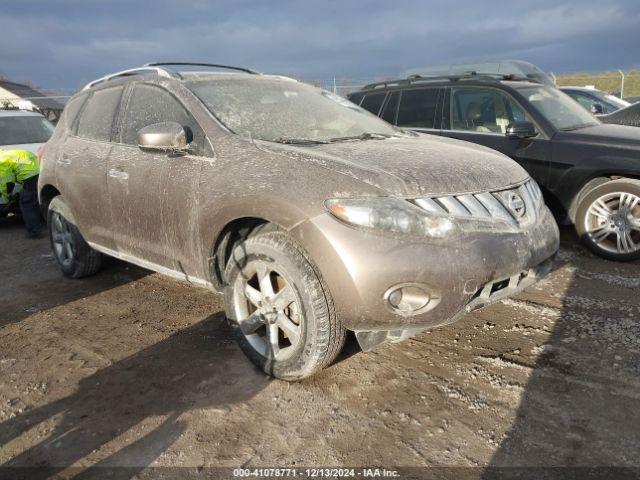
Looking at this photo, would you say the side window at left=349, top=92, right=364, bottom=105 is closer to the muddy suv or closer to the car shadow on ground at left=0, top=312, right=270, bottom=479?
the muddy suv

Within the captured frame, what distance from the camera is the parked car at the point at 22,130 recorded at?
7989 mm

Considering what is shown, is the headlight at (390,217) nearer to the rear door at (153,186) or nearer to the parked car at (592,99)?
the rear door at (153,186)

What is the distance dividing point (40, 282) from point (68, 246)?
1.76 feet

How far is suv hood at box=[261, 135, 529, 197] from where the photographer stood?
2414 mm

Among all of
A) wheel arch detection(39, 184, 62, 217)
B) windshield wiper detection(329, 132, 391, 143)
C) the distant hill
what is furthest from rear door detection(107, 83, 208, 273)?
the distant hill

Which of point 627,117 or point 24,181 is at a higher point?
point 627,117

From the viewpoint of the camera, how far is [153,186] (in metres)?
3.23

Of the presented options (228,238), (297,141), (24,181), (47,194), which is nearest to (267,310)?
(228,238)

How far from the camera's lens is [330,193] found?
2.38 meters

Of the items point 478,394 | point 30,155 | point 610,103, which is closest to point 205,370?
point 478,394

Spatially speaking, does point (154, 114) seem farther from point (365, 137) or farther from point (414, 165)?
point (414, 165)

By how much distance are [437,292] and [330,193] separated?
0.69m

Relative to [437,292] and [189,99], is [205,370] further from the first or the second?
[189,99]

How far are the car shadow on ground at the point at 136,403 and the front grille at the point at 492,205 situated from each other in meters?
Result: 1.37
